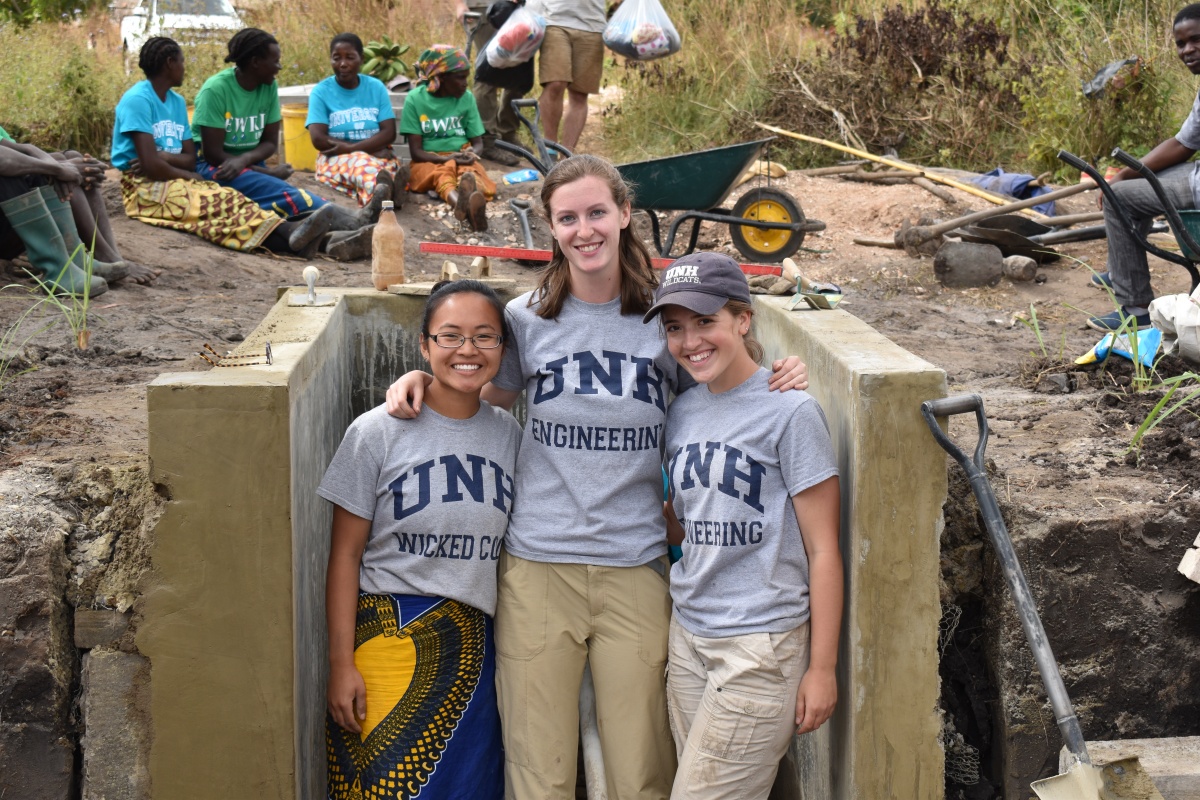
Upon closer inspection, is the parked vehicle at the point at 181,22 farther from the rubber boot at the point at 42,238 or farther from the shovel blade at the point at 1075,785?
the shovel blade at the point at 1075,785

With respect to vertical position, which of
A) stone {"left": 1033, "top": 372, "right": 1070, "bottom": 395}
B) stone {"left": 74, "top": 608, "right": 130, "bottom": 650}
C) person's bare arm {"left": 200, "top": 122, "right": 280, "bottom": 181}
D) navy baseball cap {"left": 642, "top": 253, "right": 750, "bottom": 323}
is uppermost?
person's bare arm {"left": 200, "top": 122, "right": 280, "bottom": 181}

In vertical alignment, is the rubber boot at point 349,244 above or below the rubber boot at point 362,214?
below

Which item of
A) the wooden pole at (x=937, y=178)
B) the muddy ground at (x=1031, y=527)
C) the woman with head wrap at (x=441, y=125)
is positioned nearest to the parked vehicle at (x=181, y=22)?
the woman with head wrap at (x=441, y=125)

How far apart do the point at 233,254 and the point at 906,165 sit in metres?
5.49

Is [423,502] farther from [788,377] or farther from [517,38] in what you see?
[517,38]

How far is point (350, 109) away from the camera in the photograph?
28.9ft

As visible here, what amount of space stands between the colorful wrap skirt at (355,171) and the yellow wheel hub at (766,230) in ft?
8.98

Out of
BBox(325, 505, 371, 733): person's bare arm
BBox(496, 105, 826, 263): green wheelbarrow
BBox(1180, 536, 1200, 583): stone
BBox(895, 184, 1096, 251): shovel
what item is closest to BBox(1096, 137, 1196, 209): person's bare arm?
BBox(895, 184, 1096, 251): shovel

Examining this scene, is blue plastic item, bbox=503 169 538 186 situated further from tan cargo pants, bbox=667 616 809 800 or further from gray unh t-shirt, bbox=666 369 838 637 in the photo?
tan cargo pants, bbox=667 616 809 800

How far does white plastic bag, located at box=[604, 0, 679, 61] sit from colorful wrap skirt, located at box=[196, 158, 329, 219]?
2.37 metres

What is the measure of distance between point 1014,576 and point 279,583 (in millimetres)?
1574

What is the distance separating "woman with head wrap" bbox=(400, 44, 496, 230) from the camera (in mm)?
8953

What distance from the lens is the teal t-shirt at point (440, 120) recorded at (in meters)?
9.07

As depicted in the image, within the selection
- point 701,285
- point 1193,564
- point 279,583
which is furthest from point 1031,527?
point 279,583
